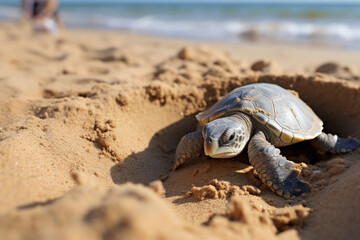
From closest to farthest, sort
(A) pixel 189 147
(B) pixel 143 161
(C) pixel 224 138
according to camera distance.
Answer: (C) pixel 224 138
(A) pixel 189 147
(B) pixel 143 161

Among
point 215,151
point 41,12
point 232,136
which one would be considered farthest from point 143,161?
point 41,12

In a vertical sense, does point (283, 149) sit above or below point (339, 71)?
below

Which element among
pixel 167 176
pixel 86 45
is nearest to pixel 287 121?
Result: pixel 167 176

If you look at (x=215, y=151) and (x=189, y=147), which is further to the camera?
(x=189, y=147)

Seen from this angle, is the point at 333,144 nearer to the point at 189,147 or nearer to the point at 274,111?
the point at 274,111

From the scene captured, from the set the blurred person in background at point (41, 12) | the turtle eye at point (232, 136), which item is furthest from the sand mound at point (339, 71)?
the blurred person in background at point (41, 12)

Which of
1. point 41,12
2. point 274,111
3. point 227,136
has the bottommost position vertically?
point 227,136

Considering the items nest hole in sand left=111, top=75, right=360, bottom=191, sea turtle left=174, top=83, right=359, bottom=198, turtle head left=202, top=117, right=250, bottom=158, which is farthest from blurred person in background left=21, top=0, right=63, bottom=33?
turtle head left=202, top=117, right=250, bottom=158
